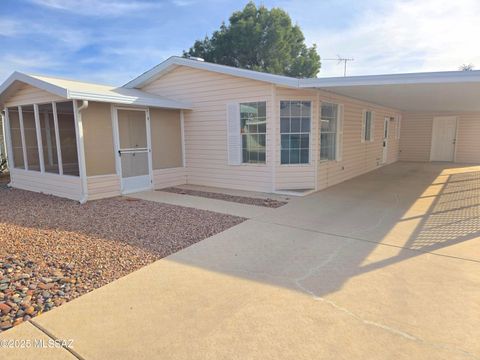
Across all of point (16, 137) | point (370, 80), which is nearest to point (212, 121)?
point (370, 80)

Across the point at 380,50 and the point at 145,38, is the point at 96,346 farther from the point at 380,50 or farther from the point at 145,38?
the point at 380,50

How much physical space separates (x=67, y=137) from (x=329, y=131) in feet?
22.6

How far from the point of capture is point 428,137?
1531cm

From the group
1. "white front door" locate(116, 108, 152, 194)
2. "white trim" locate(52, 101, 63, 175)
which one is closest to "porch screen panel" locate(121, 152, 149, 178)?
"white front door" locate(116, 108, 152, 194)

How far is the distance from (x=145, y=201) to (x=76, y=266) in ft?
11.5

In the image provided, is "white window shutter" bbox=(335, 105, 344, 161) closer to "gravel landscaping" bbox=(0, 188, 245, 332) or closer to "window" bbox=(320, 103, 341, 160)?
"window" bbox=(320, 103, 341, 160)

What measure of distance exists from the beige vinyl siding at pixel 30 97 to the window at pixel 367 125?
30.8 feet

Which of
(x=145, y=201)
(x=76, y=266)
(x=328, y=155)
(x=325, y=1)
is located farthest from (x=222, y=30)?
(x=76, y=266)

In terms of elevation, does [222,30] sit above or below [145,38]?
above

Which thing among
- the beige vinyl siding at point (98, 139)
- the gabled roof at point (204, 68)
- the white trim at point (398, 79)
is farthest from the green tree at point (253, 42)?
the beige vinyl siding at point (98, 139)

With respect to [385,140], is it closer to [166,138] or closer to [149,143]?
[166,138]

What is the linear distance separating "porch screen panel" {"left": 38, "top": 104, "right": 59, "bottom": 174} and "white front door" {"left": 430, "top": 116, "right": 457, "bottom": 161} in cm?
1668

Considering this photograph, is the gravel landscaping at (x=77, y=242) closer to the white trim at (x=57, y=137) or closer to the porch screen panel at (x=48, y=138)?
the white trim at (x=57, y=137)

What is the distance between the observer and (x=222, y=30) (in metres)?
22.3
